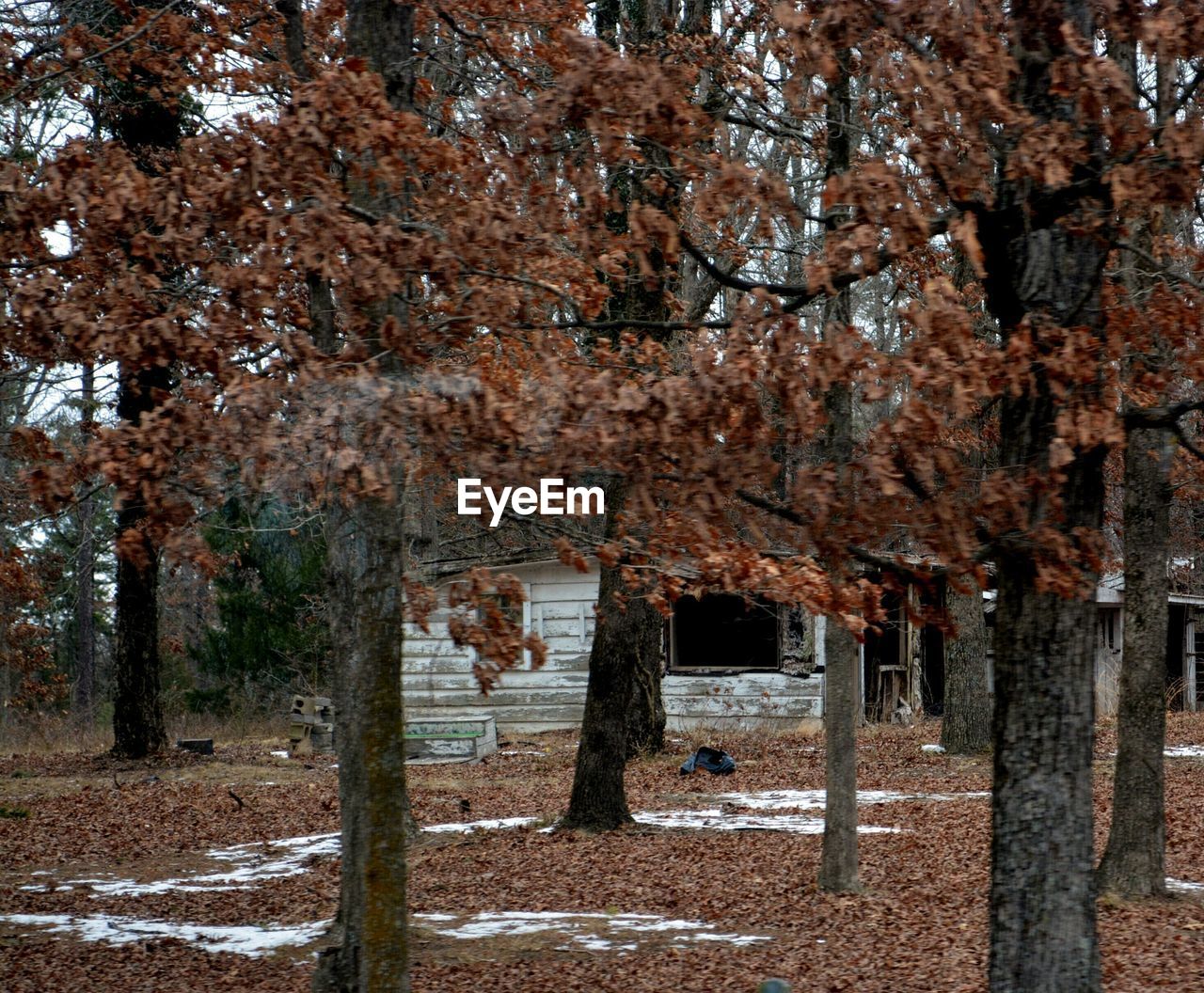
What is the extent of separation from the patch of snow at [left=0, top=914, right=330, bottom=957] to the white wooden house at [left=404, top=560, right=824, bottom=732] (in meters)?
14.7

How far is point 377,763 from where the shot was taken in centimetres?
709

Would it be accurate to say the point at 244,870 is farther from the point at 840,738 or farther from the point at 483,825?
the point at 840,738

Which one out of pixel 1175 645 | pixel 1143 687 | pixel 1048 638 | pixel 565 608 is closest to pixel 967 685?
pixel 565 608

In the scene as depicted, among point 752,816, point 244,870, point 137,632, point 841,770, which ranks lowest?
point 244,870

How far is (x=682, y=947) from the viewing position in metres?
9.37

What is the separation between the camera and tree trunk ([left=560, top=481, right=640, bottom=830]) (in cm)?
1416

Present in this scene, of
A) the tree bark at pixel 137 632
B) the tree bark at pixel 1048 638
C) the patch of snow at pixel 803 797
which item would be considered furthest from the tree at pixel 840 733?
the tree bark at pixel 137 632

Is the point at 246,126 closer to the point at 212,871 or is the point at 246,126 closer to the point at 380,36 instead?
the point at 380,36

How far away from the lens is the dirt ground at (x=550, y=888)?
888 centimetres

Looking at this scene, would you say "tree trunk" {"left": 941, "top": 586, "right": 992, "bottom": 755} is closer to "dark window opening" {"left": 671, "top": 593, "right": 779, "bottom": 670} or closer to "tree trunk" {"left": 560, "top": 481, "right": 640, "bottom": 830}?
"tree trunk" {"left": 560, "top": 481, "right": 640, "bottom": 830}

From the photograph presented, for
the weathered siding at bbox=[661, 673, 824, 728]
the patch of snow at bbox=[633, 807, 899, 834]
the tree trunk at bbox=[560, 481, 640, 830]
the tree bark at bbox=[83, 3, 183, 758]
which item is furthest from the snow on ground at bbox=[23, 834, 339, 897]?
the weathered siding at bbox=[661, 673, 824, 728]

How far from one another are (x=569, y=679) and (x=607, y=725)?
12.2 metres

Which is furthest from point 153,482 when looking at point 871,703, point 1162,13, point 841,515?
point 871,703
